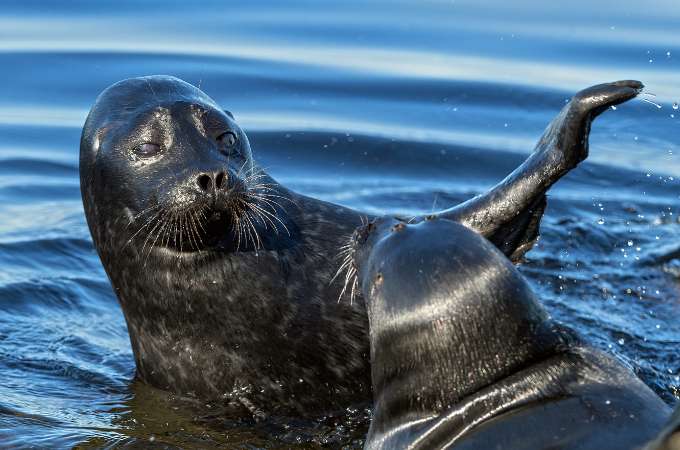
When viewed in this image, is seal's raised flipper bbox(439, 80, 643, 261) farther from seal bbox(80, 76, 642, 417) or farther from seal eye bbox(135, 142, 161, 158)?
seal eye bbox(135, 142, 161, 158)

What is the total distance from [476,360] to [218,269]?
2141 mm

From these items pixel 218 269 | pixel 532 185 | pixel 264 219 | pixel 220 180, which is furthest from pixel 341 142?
pixel 532 185

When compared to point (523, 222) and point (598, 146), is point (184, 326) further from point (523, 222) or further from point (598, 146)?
point (598, 146)

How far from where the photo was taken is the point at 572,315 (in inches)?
301

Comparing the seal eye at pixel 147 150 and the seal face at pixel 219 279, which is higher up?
the seal eye at pixel 147 150

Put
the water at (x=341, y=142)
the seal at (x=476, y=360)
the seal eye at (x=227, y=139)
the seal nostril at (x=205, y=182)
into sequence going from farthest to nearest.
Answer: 1. the water at (x=341, y=142)
2. the seal eye at (x=227, y=139)
3. the seal nostril at (x=205, y=182)
4. the seal at (x=476, y=360)

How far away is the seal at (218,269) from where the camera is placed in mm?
6184

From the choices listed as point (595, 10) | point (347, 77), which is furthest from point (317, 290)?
point (595, 10)

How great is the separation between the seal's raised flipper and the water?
0.62 meters

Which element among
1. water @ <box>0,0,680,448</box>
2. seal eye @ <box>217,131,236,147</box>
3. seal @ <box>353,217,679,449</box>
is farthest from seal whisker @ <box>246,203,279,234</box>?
seal @ <box>353,217,679,449</box>

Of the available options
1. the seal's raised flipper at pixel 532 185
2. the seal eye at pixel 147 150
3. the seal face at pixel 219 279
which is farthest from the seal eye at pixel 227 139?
the seal's raised flipper at pixel 532 185

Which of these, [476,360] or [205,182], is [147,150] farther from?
[476,360]

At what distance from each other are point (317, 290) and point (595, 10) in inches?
423

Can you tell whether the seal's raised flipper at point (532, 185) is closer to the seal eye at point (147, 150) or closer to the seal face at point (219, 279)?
the seal face at point (219, 279)
